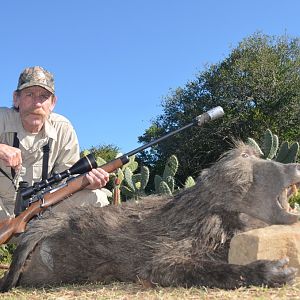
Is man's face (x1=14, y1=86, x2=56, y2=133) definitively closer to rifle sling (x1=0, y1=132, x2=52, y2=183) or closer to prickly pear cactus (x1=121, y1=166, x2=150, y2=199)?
rifle sling (x1=0, y1=132, x2=52, y2=183)

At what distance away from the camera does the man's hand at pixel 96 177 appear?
172 inches

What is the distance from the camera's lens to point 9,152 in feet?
14.8

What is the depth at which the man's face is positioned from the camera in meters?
4.91

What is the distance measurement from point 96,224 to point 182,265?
692 mm

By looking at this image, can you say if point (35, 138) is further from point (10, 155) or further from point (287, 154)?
point (287, 154)

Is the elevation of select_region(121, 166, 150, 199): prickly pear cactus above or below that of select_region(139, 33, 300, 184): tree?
below

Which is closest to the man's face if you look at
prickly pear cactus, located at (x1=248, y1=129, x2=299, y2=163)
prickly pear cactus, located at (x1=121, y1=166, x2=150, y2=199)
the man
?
the man

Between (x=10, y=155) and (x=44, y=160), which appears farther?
(x=44, y=160)

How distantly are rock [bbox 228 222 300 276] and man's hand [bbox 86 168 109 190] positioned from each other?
1.60 metres

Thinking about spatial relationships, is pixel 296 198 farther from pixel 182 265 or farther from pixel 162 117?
pixel 162 117

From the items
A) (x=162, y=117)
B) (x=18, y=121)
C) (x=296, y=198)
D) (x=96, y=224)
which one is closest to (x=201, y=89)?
(x=162, y=117)

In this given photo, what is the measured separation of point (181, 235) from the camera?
3197mm

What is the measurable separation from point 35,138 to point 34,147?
10cm

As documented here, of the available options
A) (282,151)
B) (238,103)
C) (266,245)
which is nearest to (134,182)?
(282,151)
